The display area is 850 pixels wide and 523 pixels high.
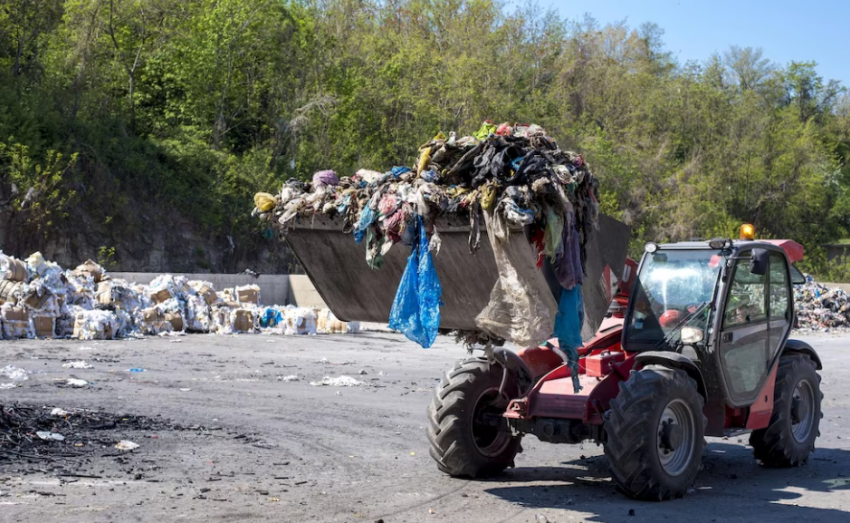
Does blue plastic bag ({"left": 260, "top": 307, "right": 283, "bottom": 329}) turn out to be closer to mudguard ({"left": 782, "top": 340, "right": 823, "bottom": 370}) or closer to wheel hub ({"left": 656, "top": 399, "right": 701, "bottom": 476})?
mudguard ({"left": 782, "top": 340, "right": 823, "bottom": 370})

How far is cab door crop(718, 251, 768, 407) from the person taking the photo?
25.0ft

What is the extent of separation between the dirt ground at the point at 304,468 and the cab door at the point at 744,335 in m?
0.84

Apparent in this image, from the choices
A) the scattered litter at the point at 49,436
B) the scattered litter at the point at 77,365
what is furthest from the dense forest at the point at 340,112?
the scattered litter at the point at 49,436

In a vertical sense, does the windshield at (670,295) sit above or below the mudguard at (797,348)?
above

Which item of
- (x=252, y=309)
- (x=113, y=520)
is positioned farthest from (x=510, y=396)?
(x=252, y=309)

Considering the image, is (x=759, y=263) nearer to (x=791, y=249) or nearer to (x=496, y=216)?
(x=791, y=249)

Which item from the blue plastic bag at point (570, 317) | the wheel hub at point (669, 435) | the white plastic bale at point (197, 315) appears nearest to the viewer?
the blue plastic bag at point (570, 317)

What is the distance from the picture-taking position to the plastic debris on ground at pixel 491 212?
5668mm

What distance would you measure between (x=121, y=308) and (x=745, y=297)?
16.5 meters

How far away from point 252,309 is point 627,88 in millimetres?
40345

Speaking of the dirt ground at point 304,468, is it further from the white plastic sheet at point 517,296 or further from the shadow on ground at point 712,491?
the white plastic sheet at point 517,296

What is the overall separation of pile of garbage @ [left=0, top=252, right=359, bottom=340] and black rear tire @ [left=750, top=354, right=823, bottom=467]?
15015mm

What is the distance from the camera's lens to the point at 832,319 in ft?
101

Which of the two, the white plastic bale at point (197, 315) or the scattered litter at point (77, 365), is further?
the white plastic bale at point (197, 315)
